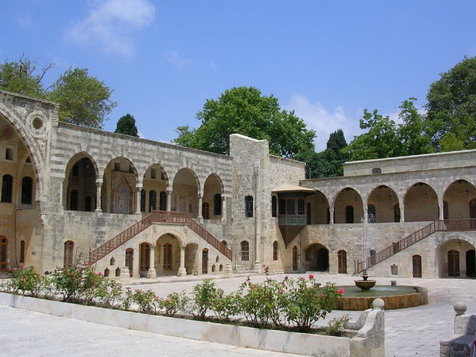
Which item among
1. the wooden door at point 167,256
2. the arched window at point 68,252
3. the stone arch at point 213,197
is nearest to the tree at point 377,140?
the stone arch at point 213,197

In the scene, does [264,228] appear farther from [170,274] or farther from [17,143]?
[17,143]

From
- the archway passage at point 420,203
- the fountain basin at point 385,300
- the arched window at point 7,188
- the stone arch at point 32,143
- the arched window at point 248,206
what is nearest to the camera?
the fountain basin at point 385,300

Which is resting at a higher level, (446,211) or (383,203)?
(383,203)

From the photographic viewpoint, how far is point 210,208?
36938 millimetres

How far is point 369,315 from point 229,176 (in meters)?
26.3

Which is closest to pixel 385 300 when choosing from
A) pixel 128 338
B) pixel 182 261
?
pixel 128 338

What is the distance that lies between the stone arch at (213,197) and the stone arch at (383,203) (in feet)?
32.4

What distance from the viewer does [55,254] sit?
2452 cm

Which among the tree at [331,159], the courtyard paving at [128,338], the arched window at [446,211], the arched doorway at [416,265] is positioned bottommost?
the courtyard paving at [128,338]

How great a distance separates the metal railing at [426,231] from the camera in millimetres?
29594

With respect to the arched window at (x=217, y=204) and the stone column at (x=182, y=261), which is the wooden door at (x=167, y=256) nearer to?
the stone column at (x=182, y=261)

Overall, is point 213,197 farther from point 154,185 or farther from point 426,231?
point 426,231

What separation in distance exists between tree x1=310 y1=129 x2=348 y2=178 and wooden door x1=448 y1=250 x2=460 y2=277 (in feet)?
60.8

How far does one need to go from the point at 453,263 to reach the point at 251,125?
21862 millimetres
